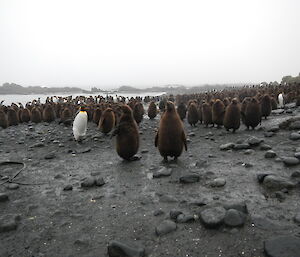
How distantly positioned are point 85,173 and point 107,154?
1617 millimetres

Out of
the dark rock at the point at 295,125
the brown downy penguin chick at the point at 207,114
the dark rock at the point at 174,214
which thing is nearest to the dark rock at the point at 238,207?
the dark rock at the point at 174,214

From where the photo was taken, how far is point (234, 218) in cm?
286

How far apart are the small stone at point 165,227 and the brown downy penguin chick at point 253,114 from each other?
6.23 meters

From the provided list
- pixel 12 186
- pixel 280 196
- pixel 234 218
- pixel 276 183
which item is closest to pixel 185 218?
pixel 234 218

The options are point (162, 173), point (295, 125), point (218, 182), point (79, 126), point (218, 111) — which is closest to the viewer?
point (218, 182)

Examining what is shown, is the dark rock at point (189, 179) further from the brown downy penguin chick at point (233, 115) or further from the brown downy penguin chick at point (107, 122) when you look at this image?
the brown downy penguin chick at point (107, 122)

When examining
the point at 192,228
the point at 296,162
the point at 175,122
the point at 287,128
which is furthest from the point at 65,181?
the point at 287,128

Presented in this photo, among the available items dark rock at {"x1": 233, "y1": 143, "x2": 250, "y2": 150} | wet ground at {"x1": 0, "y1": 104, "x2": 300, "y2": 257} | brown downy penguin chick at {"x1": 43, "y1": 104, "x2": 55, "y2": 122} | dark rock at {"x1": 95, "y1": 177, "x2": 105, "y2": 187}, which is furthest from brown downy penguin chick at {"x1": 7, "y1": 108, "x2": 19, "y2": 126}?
dark rock at {"x1": 233, "y1": 143, "x2": 250, "y2": 150}

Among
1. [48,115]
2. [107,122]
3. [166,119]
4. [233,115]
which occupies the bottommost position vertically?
[48,115]

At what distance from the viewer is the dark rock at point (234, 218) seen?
9.20 feet

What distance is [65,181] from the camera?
4.95 m

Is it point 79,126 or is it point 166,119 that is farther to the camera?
point 79,126

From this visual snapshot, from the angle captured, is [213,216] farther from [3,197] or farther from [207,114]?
[207,114]

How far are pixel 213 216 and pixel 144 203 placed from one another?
3.64 feet
